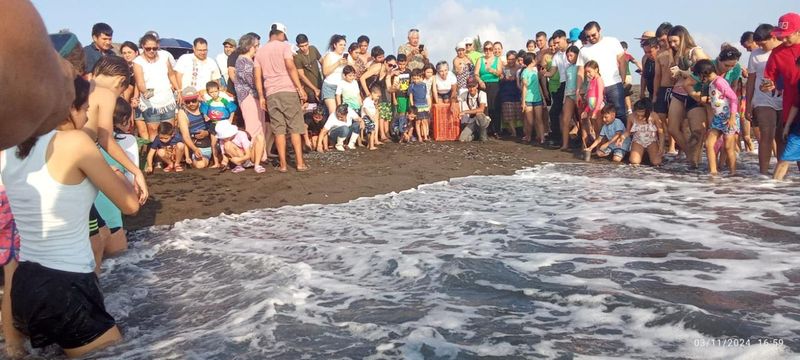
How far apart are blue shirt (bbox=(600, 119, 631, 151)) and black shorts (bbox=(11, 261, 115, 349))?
817 cm

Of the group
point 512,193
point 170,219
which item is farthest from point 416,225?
point 170,219

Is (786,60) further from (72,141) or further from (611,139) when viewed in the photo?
(72,141)

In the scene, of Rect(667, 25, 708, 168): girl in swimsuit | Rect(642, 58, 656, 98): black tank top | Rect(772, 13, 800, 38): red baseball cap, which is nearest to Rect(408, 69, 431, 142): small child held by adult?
Rect(642, 58, 656, 98): black tank top

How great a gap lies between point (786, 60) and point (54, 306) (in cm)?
735

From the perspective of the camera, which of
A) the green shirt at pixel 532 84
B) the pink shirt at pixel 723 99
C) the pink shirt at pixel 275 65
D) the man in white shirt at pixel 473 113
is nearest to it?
the pink shirt at pixel 723 99

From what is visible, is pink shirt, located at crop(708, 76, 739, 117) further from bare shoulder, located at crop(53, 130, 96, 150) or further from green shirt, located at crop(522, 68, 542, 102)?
bare shoulder, located at crop(53, 130, 96, 150)

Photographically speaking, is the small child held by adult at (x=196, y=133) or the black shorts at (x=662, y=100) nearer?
the small child held by adult at (x=196, y=133)

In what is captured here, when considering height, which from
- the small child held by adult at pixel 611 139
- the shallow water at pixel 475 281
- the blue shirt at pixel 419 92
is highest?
the blue shirt at pixel 419 92

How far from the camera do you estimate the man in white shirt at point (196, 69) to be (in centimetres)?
894

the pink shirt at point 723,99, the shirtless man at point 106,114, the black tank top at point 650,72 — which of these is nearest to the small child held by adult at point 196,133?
the shirtless man at point 106,114

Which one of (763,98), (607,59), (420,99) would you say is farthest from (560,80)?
(763,98)

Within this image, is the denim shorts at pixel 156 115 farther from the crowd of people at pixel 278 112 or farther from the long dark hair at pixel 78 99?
the long dark hair at pixel 78 99

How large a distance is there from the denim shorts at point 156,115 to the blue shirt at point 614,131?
21.8 ft

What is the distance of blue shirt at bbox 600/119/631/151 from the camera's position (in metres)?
9.20
